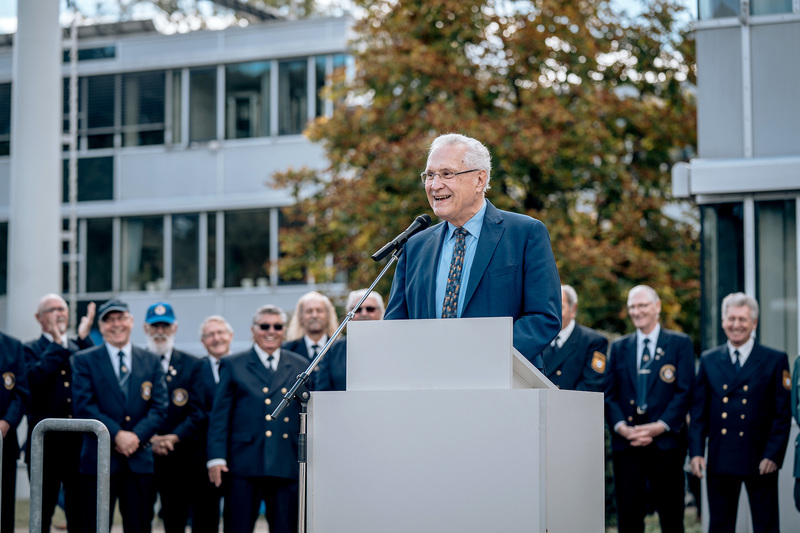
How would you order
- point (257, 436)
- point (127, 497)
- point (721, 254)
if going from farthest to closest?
point (721, 254)
point (127, 497)
point (257, 436)

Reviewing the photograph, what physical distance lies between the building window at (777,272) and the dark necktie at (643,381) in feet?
6.82

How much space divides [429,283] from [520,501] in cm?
128

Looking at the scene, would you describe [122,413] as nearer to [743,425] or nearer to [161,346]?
[161,346]

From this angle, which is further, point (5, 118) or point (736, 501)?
point (5, 118)

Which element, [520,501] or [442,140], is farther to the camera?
[442,140]

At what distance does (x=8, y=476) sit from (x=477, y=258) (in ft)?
18.9

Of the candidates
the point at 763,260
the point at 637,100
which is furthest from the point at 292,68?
the point at 763,260

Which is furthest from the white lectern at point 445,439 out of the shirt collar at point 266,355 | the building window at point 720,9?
the building window at point 720,9

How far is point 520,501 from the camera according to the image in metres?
3.94

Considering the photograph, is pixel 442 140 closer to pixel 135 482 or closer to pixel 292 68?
pixel 135 482

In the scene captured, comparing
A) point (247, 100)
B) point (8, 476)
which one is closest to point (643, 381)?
point (8, 476)

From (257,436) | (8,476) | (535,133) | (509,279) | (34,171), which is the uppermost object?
(535,133)

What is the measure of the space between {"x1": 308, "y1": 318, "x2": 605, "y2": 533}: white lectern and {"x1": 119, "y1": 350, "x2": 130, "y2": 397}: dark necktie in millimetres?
4619

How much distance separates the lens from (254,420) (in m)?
8.41
